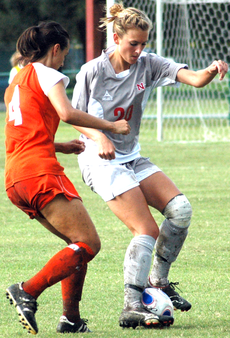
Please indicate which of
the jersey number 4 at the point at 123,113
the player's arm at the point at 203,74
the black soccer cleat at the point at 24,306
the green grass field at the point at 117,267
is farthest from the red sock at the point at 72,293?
the player's arm at the point at 203,74

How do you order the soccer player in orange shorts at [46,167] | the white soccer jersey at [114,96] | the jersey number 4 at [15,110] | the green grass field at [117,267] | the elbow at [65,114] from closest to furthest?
the elbow at [65,114] < the soccer player in orange shorts at [46,167] < the jersey number 4 at [15,110] < the green grass field at [117,267] < the white soccer jersey at [114,96]

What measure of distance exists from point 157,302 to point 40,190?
3.45 feet

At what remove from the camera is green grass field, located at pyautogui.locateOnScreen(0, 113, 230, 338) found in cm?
405

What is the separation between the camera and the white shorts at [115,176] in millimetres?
4227

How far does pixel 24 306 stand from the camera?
3.66 meters

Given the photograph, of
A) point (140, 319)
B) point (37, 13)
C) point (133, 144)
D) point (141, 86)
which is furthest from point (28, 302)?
point (37, 13)

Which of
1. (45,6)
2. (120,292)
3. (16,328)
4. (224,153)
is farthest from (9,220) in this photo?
(45,6)

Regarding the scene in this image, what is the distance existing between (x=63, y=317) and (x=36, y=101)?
4.20 ft

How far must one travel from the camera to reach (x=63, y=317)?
13.0ft

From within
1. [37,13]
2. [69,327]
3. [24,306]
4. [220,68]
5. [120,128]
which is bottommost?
[37,13]

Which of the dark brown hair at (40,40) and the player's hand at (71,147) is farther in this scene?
the player's hand at (71,147)

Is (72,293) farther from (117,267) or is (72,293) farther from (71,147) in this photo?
(117,267)

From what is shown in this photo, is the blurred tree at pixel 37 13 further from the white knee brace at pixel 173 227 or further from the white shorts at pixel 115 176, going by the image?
the white knee brace at pixel 173 227

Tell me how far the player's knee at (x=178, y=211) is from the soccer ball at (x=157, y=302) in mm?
483
